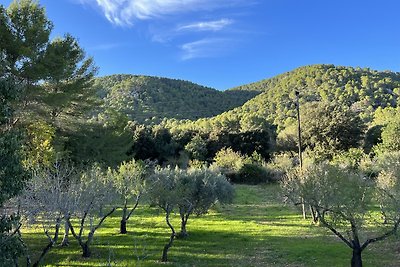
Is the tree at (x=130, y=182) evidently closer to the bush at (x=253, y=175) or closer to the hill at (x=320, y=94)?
the bush at (x=253, y=175)

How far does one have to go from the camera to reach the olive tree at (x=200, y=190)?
65.2 ft

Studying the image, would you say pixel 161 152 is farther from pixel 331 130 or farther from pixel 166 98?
pixel 166 98

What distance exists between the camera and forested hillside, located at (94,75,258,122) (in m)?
88.0

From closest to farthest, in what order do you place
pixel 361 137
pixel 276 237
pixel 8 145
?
1. pixel 8 145
2. pixel 276 237
3. pixel 361 137

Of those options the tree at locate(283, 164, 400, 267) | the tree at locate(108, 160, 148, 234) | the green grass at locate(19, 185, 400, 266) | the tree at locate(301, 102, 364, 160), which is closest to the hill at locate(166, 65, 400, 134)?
the tree at locate(301, 102, 364, 160)

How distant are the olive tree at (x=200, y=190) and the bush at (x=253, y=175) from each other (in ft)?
83.1

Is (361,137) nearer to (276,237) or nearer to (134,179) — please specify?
(276,237)

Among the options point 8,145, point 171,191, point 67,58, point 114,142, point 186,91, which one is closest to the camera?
point 8,145

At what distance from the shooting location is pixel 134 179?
781 inches

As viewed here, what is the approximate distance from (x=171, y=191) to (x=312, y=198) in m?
7.11

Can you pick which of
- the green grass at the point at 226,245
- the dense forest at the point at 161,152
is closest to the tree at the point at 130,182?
the dense forest at the point at 161,152

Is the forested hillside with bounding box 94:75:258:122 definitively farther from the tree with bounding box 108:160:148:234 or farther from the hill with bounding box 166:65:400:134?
the tree with bounding box 108:160:148:234

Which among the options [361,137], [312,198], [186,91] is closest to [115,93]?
[186,91]

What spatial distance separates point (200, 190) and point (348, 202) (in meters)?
9.55
